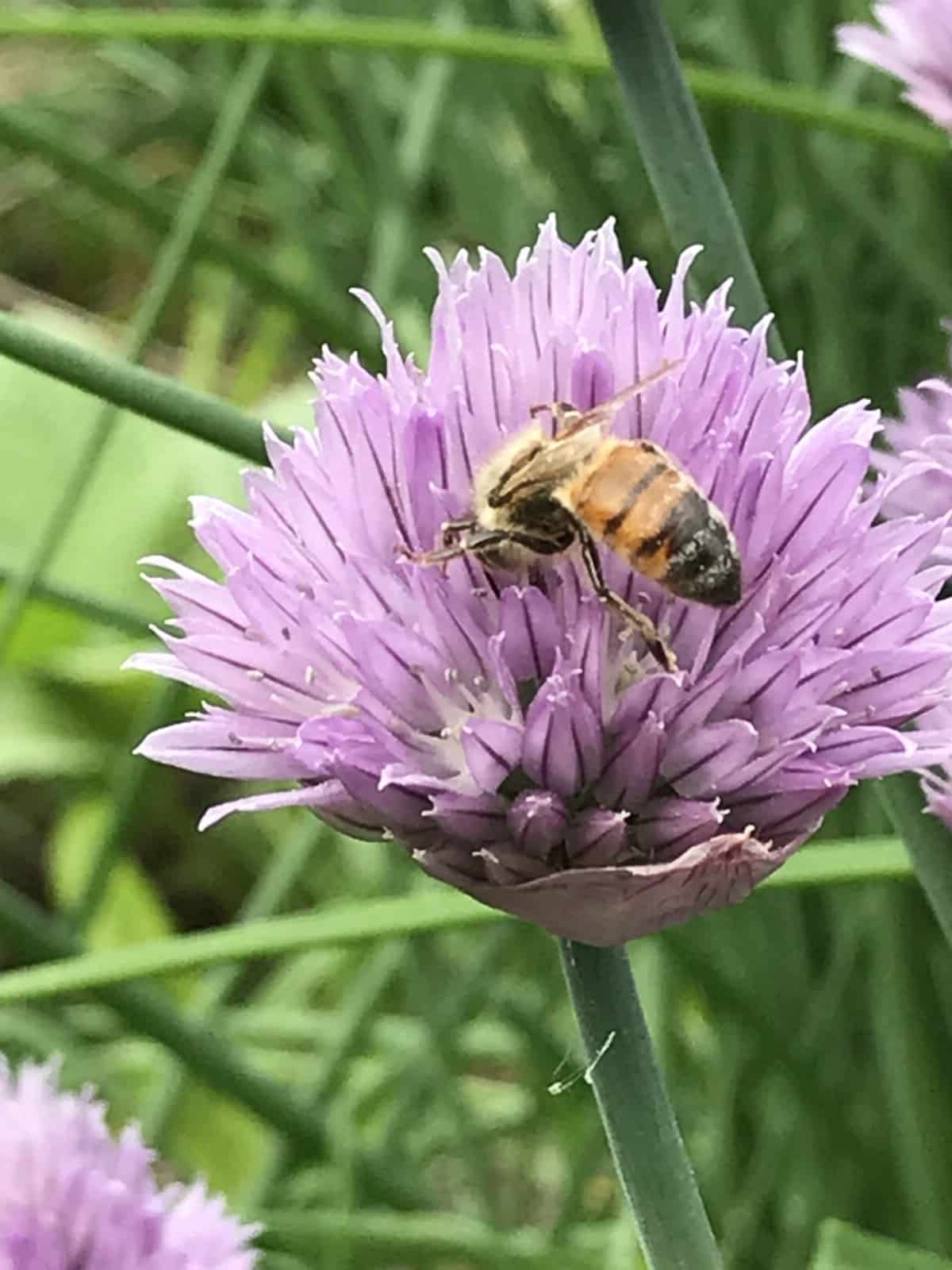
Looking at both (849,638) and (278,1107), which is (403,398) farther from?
(278,1107)

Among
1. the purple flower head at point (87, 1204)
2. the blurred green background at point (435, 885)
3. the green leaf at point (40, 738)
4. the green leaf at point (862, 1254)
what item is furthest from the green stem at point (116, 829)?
the green leaf at point (40, 738)

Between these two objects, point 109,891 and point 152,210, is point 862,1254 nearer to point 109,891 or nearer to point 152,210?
point 152,210

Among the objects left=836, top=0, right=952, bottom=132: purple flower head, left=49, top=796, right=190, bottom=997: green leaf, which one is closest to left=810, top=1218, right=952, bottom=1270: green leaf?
left=836, top=0, right=952, bottom=132: purple flower head

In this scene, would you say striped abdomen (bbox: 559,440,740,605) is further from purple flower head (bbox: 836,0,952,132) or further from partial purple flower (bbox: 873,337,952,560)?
purple flower head (bbox: 836,0,952,132)

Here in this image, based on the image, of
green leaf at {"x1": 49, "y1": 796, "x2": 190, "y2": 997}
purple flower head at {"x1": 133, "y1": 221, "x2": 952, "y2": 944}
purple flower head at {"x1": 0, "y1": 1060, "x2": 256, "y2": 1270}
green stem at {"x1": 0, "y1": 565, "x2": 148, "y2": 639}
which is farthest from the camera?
green leaf at {"x1": 49, "y1": 796, "x2": 190, "y2": 997}

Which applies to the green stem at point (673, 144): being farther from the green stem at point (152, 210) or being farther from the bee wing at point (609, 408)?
the green stem at point (152, 210)

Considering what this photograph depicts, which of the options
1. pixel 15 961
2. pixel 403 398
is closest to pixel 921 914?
pixel 403 398
